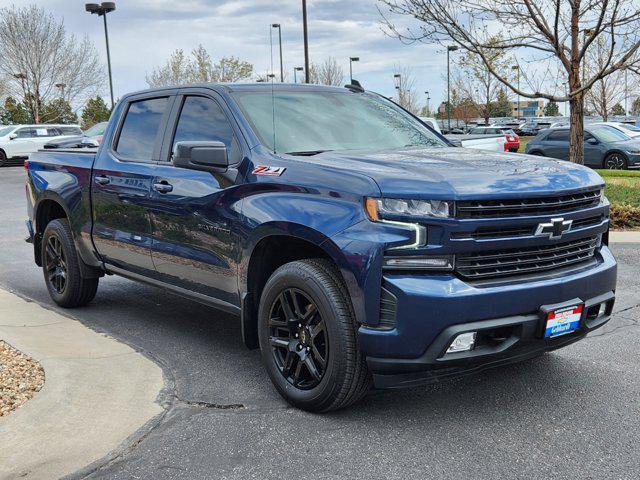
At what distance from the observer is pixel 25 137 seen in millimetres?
31969

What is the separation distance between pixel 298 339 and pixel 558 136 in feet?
70.5

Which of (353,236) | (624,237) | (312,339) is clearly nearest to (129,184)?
(312,339)

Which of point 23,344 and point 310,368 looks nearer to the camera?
point 310,368

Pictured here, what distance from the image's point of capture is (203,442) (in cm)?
375

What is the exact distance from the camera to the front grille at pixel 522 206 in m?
3.58

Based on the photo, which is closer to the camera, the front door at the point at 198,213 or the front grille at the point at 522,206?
the front grille at the point at 522,206

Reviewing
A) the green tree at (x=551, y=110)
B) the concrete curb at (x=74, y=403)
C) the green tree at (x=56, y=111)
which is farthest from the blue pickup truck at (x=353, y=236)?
the green tree at (x=551, y=110)

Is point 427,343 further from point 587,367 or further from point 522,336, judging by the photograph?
point 587,367

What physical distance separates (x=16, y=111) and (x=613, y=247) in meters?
64.3

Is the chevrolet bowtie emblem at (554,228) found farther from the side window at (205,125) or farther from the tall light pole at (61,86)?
the tall light pole at (61,86)

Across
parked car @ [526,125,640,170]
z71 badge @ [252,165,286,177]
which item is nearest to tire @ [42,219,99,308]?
z71 badge @ [252,165,286,177]

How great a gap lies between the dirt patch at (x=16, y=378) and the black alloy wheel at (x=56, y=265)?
1.49 meters

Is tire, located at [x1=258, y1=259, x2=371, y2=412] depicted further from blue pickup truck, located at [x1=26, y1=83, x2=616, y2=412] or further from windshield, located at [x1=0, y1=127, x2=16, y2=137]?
windshield, located at [x1=0, y1=127, x2=16, y2=137]

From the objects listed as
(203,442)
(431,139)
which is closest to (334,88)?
(431,139)
